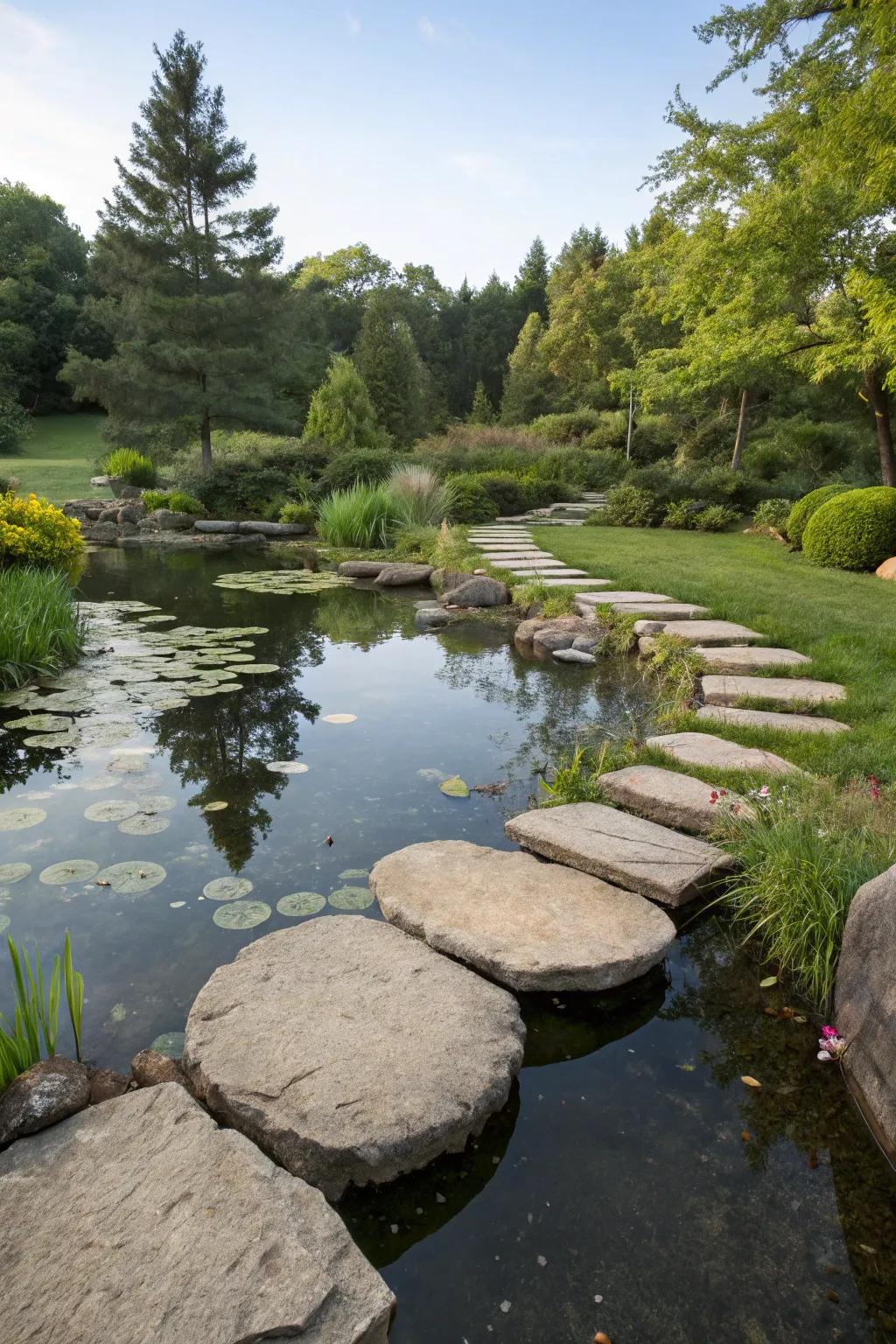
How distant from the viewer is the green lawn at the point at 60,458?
50.6 ft

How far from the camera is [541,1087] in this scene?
161cm

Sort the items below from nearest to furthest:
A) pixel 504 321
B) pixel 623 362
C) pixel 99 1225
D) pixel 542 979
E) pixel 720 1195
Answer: pixel 99 1225
pixel 720 1195
pixel 542 979
pixel 623 362
pixel 504 321

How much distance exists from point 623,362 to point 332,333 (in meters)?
14.5

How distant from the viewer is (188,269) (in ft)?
45.7

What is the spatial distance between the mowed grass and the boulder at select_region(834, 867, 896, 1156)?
111 cm

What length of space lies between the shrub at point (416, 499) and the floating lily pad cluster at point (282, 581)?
1.79 m

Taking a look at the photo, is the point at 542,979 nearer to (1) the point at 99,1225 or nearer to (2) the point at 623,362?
(1) the point at 99,1225

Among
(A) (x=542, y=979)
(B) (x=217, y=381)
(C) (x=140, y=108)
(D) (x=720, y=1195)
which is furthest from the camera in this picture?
(B) (x=217, y=381)

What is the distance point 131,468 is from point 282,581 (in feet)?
30.6

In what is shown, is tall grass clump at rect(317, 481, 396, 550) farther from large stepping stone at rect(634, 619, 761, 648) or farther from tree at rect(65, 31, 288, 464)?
tree at rect(65, 31, 288, 464)

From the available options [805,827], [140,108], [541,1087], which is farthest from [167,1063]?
[140,108]

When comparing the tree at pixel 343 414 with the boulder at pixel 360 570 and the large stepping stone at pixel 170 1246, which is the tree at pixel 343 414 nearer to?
the boulder at pixel 360 570

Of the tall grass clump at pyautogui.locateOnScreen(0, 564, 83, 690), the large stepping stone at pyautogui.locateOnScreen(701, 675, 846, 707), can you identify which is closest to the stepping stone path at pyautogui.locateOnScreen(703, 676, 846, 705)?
the large stepping stone at pyautogui.locateOnScreen(701, 675, 846, 707)

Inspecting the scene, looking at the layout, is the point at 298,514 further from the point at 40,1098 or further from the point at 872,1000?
the point at 872,1000
